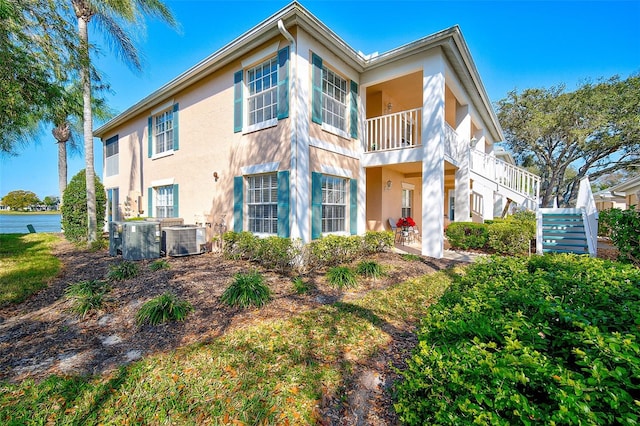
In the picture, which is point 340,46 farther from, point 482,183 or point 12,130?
point 12,130

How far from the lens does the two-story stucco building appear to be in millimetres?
7180

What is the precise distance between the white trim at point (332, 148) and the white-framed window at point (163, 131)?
6.93 metres

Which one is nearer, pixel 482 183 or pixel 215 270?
pixel 215 270

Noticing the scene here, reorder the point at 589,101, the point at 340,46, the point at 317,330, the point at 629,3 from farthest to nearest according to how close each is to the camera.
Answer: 1. the point at 589,101
2. the point at 629,3
3. the point at 340,46
4. the point at 317,330

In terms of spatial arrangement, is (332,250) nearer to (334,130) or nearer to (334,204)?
(334,204)

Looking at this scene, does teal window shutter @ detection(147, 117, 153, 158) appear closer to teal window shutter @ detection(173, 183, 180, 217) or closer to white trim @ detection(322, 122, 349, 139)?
teal window shutter @ detection(173, 183, 180, 217)

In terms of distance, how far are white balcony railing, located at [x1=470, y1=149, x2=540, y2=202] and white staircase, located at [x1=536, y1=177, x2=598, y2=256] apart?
85.6 inches

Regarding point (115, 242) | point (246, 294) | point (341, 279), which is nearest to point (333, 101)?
point (341, 279)

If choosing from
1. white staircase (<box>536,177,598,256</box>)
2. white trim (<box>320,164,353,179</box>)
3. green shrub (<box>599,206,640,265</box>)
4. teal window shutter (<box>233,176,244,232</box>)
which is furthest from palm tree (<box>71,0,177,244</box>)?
white staircase (<box>536,177,598,256</box>)

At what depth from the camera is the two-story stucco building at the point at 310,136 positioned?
7.18 m

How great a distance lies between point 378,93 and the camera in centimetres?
1027

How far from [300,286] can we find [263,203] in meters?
3.49

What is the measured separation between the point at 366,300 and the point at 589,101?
71.9ft

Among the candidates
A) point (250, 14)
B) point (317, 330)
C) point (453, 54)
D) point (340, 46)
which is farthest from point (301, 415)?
point (250, 14)
